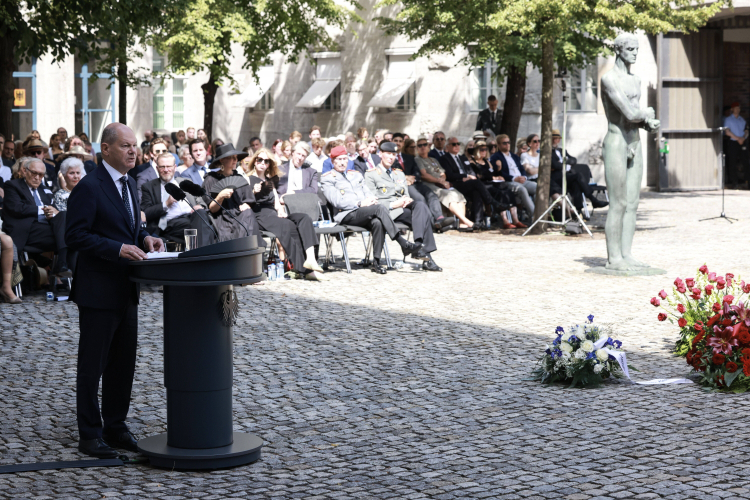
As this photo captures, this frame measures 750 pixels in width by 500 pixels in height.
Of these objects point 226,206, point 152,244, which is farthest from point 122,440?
point 226,206

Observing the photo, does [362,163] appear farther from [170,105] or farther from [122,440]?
[170,105]

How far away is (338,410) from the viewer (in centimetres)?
671

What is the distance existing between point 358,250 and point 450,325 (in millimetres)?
6217

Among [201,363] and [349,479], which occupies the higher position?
[201,363]

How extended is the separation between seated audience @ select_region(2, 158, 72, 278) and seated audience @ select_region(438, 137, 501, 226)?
8.82 metres

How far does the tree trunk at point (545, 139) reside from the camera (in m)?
17.3

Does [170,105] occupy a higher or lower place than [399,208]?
higher

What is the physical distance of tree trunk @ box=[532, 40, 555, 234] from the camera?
17.3 metres

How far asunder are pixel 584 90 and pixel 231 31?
9109 mm

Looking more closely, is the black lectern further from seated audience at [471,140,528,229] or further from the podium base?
→ seated audience at [471,140,528,229]

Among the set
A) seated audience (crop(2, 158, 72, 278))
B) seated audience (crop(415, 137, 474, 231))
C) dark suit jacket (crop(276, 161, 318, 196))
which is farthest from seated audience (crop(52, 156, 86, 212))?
seated audience (crop(415, 137, 474, 231))

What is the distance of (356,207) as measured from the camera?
1372 centimetres

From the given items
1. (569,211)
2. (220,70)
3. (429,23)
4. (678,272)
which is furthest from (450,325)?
(220,70)

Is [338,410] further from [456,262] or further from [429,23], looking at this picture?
[429,23]
